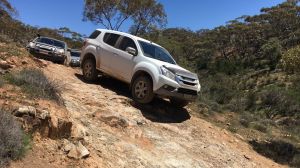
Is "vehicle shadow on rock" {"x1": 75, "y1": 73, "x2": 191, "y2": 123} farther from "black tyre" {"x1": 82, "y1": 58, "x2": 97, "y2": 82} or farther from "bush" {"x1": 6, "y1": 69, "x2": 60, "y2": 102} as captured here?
"bush" {"x1": 6, "y1": 69, "x2": 60, "y2": 102}

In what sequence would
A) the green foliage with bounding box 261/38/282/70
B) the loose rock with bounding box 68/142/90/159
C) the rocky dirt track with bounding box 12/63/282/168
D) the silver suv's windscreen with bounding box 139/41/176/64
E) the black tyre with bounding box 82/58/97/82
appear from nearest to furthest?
1. the loose rock with bounding box 68/142/90/159
2. the rocky dirt track with bounding box 12/63/282/168
3. the silver suv's windscreen with bounding box 139/41/176/64
4. the black tyre with bounding box 82/58/97/82
5. the green foliage with bounding box 261/38/282/70

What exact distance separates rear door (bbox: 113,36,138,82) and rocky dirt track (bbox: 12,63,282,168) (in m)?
0.70

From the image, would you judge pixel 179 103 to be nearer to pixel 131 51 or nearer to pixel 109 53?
pixel 131 51

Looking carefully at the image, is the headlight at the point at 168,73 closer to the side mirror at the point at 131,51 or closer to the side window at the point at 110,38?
the side mirror at the point at 131,51

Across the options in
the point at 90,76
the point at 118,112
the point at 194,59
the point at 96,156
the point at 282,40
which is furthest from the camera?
the point at 194,59

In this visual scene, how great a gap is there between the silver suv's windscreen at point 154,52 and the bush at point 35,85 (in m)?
4.26

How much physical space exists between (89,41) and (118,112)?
14.8 feet

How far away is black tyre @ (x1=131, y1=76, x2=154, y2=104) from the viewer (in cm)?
1227

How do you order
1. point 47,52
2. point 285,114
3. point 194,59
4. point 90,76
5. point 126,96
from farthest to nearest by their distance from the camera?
1. point 194,59
2. point 285,114
3. point 47,52
4. point 90,76
5. point 126,96

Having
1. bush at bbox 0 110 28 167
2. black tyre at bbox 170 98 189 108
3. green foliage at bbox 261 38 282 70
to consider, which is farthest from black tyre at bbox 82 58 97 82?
green foliage at bbox 261 38 282 70

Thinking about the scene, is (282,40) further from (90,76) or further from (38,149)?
(38,149)

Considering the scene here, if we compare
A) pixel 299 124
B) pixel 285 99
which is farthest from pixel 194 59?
pixel 299 124

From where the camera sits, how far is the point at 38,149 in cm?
710

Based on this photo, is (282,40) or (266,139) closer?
(266,139)
